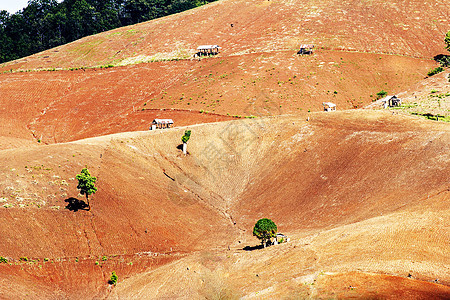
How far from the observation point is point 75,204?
48250 mm

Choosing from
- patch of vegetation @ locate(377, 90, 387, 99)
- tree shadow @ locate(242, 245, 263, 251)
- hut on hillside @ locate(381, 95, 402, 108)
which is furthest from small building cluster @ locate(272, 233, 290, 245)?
patch of vegetation @ locate(377, 90, 387, 99)

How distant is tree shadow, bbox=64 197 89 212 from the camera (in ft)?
156

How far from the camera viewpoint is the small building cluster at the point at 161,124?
74.5 m

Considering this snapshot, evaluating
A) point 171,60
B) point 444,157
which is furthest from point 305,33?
point 444,157

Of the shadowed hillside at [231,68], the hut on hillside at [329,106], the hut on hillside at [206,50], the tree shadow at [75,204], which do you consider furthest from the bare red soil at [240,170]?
the hut on hillside at [329,106]

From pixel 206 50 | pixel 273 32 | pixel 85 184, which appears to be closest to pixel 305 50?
pixel 273 32

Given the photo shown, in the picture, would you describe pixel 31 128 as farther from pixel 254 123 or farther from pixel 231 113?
pixel 254 123

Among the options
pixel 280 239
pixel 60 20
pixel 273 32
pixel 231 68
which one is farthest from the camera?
pixel 60 20

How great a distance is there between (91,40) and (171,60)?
1337 inches

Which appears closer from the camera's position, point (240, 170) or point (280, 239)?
point (280, 239)

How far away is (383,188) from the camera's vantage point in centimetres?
4928

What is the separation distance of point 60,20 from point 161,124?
105 meters

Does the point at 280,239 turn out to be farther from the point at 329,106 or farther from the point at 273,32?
the point at 273,32

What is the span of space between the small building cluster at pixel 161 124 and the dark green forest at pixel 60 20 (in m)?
100
